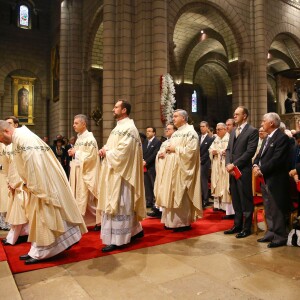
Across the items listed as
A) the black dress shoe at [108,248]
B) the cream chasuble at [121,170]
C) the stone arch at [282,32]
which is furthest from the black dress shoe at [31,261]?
the stone arch at [282,32]

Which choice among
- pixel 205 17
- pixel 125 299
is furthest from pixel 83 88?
pixel 125 299

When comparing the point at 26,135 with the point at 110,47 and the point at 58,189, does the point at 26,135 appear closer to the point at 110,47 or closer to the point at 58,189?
the point at 58,189

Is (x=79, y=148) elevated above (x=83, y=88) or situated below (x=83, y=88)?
below

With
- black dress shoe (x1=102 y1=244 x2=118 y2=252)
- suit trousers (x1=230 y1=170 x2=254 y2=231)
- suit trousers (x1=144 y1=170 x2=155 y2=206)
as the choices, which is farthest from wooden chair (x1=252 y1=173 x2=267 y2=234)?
suit trousers (x1=144 y1=170 x2=155 y2=206)

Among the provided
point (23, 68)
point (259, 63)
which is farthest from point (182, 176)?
point (23, 68)

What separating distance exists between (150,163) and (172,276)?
425 cm

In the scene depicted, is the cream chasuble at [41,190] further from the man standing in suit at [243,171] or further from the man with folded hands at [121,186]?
the man standing in suit at [243,171]

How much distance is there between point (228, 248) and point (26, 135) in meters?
2.79

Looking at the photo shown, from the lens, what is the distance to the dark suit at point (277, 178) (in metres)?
4.17

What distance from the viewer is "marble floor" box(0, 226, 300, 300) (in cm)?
279

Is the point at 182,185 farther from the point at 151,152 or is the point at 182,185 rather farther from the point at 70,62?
the point at 70,62

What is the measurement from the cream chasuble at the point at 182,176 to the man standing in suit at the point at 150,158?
2004 mm

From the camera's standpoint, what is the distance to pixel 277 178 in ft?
13.9

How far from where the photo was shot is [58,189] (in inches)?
142
